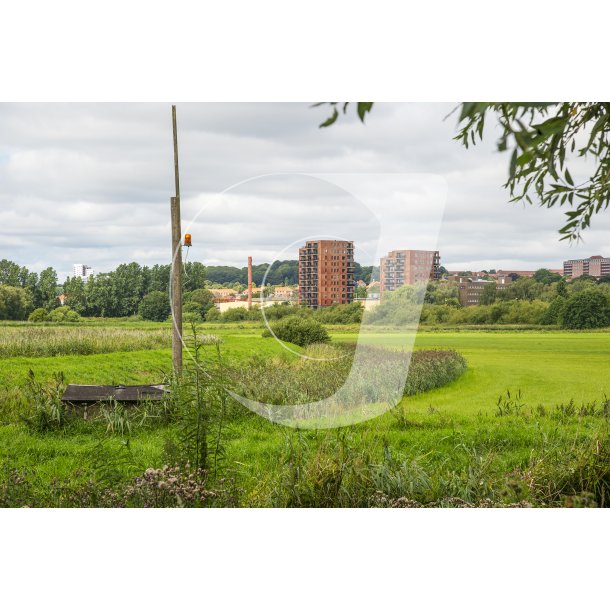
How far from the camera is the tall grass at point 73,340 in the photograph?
4527mm

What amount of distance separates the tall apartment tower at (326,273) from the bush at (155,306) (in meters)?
0.94

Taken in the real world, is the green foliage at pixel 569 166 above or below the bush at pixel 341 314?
above

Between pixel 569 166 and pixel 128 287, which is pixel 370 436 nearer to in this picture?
pixel 128 287

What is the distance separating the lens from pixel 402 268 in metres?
4.27

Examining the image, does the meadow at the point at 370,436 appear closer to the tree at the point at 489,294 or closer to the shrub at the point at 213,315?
the shrub at the point at 213,315

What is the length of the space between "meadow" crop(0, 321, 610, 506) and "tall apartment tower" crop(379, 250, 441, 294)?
1.22 feet

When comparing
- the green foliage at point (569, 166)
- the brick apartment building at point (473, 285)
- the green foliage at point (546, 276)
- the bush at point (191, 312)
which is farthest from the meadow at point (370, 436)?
the green foliage at point (569, 166)

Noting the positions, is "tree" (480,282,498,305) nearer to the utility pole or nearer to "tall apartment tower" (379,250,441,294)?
"tall apartment tower" (379,250,441,294)

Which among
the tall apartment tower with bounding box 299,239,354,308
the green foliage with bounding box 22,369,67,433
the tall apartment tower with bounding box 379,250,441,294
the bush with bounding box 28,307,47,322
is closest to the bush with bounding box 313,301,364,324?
the tall apartment tower with bounding box 299,239,354,308

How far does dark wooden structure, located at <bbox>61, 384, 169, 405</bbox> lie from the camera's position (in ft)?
14.5

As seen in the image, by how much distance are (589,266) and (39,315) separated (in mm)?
3834

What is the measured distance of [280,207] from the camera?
4355mm
